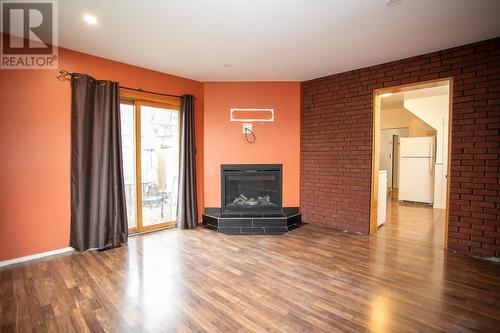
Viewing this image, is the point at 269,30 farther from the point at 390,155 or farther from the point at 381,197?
the point at 390,155

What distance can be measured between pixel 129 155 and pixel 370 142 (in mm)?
3770

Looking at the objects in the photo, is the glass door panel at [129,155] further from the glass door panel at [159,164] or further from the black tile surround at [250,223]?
the black tile surround at [250,223]

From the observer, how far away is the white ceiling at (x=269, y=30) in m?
2.17

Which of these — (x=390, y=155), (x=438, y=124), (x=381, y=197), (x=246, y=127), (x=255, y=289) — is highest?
(x=438, y=124)

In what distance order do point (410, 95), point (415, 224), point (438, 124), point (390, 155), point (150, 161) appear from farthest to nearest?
point (390, 155) < point (438, 124) < point (410, 95) < point (415, 224) < point (150, 161)

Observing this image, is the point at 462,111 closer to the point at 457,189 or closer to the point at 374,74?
the point at 457,189

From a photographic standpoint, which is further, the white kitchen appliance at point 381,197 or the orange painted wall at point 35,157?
the white kitchen appliance at point 381,197

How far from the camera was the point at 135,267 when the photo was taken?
105 inches

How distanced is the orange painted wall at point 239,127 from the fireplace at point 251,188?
0.14 meters

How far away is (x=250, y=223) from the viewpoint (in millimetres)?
4035

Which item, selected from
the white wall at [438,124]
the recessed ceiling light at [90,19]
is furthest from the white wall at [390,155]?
the recessed ceiling light at [90,19]

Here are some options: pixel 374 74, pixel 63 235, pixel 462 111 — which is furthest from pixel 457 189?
pixel 63 235

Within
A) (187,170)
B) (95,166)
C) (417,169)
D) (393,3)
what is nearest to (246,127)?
(187,170)

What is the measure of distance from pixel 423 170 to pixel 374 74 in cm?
381
